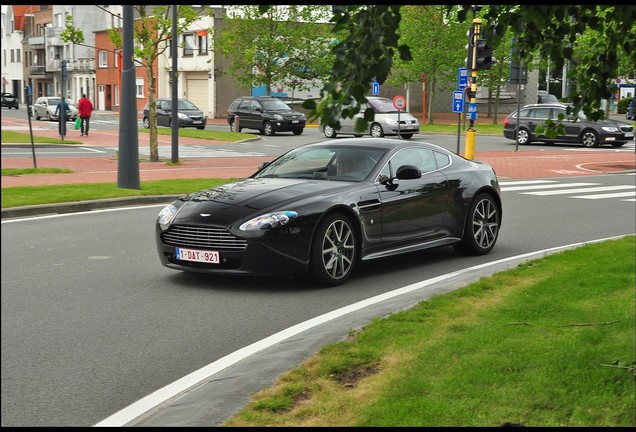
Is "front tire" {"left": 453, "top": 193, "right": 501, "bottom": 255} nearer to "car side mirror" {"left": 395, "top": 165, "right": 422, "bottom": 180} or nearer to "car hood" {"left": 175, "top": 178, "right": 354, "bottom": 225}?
"car side mirror" {"left": 395, "top": 165, "right": 422, "bottom": 180}

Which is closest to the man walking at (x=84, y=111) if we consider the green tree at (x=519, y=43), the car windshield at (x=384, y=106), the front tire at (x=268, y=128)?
the front tire at (x=268, y=128)

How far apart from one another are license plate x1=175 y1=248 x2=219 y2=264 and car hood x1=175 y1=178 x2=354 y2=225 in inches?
11.2

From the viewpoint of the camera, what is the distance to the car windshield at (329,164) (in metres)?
10.3

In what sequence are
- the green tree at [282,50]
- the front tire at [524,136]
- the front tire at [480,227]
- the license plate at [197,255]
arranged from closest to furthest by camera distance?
the license plate at [197,255]
the front tire at [480,227]
the front tire at [524,136]
the green tree at [282,50]

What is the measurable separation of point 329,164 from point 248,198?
4.30ft

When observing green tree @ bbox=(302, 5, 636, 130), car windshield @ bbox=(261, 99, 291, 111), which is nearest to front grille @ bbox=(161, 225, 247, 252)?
green tree @ bbox=(302, 5, 636, 130)

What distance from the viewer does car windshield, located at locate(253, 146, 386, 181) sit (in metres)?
10.3

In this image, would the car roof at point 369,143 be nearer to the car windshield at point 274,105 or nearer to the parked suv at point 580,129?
the parked suv at point 580,129

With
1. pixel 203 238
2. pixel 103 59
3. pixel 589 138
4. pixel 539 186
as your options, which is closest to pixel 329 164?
pixel 203 238

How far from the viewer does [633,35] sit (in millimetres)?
6441

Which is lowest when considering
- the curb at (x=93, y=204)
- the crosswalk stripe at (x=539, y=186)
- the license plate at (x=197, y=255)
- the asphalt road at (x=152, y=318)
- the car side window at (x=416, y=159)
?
the crosswalk stripe at (x=539, y=186)

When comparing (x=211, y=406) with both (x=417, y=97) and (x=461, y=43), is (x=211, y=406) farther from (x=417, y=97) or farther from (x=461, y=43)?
(x=417, y=97)

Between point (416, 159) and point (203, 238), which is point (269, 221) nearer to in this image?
point (203, 238)

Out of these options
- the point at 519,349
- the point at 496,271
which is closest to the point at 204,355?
the point at 519,349
